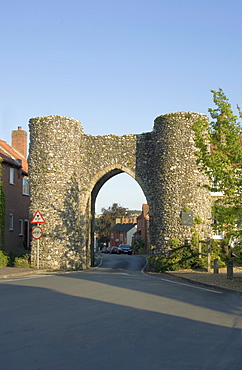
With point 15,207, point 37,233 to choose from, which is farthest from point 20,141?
point 37,233

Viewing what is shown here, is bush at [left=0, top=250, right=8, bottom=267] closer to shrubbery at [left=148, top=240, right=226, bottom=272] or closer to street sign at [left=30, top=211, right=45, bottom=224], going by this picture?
street sign at [left=30, top=211, right=45, bottom=224]

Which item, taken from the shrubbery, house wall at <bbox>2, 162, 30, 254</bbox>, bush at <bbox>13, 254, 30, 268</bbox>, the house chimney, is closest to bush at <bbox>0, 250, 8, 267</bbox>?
bush at <bbox>13, 254, 30, 268</bbox>

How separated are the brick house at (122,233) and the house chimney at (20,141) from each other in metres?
52.9

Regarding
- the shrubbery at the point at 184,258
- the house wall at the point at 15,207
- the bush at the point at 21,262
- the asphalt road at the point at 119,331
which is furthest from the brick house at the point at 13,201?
the asphalt road at the point at 119,331

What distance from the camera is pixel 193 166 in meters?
23.5

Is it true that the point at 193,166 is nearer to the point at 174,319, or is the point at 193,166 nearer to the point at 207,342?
the point at 174,319

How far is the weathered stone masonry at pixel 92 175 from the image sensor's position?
77.3 ft

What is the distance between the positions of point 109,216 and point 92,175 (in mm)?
71948

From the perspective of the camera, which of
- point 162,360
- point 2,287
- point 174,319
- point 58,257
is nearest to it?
point 162,360

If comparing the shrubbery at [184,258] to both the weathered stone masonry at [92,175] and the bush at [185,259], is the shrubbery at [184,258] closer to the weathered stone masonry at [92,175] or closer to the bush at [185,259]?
the bush at [185,259]

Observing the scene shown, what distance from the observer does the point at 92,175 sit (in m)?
26.0

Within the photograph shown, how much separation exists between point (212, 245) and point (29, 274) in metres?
8.95

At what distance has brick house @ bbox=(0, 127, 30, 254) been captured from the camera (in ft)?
96.2

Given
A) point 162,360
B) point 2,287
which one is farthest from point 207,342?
point 2,287
